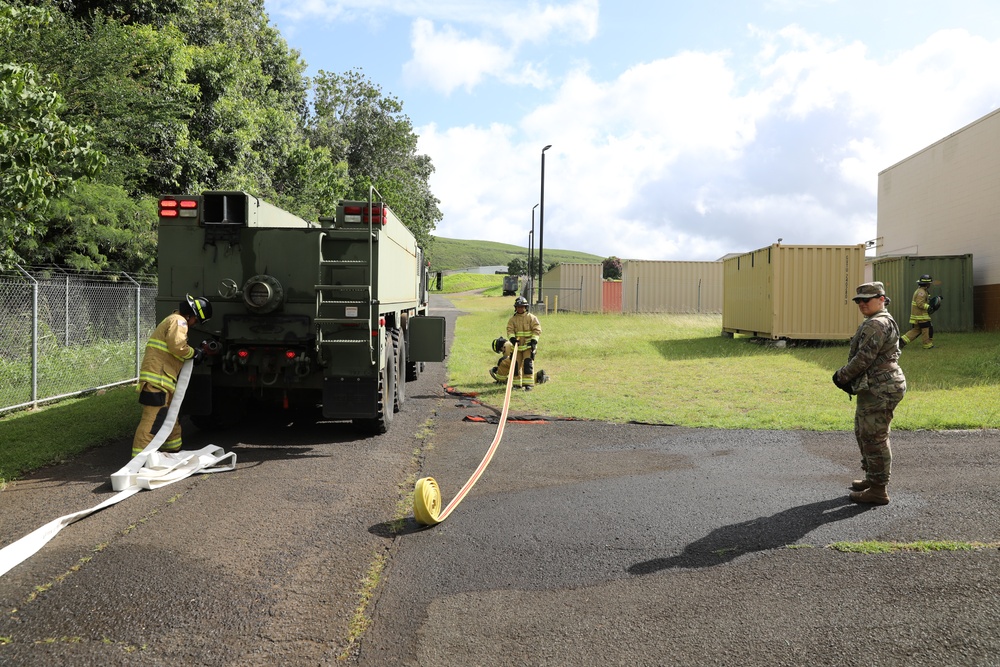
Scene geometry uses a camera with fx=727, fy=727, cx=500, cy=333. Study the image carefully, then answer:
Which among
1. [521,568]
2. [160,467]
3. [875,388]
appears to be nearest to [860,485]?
[875,388]

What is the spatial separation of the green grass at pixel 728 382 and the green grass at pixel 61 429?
524 centimetres

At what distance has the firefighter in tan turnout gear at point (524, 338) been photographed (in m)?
12.6

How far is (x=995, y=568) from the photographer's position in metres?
4.26

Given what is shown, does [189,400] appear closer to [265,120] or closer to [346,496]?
[346,496]

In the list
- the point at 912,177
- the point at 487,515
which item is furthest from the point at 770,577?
the point at 912,177

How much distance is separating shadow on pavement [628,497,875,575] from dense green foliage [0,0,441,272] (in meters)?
5.20

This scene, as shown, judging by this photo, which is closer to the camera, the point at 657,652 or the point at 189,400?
the point at 657,652

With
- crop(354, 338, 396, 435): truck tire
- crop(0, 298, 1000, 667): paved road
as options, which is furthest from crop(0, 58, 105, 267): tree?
crop(354, 338, 396, 435): truck tire

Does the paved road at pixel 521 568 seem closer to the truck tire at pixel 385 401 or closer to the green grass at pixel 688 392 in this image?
the truck tire at pixel 385 401

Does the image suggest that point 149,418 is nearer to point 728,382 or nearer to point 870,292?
point 870,292

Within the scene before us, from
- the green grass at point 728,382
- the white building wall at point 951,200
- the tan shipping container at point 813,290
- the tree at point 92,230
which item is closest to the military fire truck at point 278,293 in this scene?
the green grass at point 728,382

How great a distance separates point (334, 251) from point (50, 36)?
10.8 meters

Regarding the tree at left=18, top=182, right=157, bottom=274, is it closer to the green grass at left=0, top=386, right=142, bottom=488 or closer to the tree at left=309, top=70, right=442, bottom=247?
the green grass at left=0, top=386, right=142, bottom=488

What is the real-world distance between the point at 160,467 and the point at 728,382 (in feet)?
32.9
